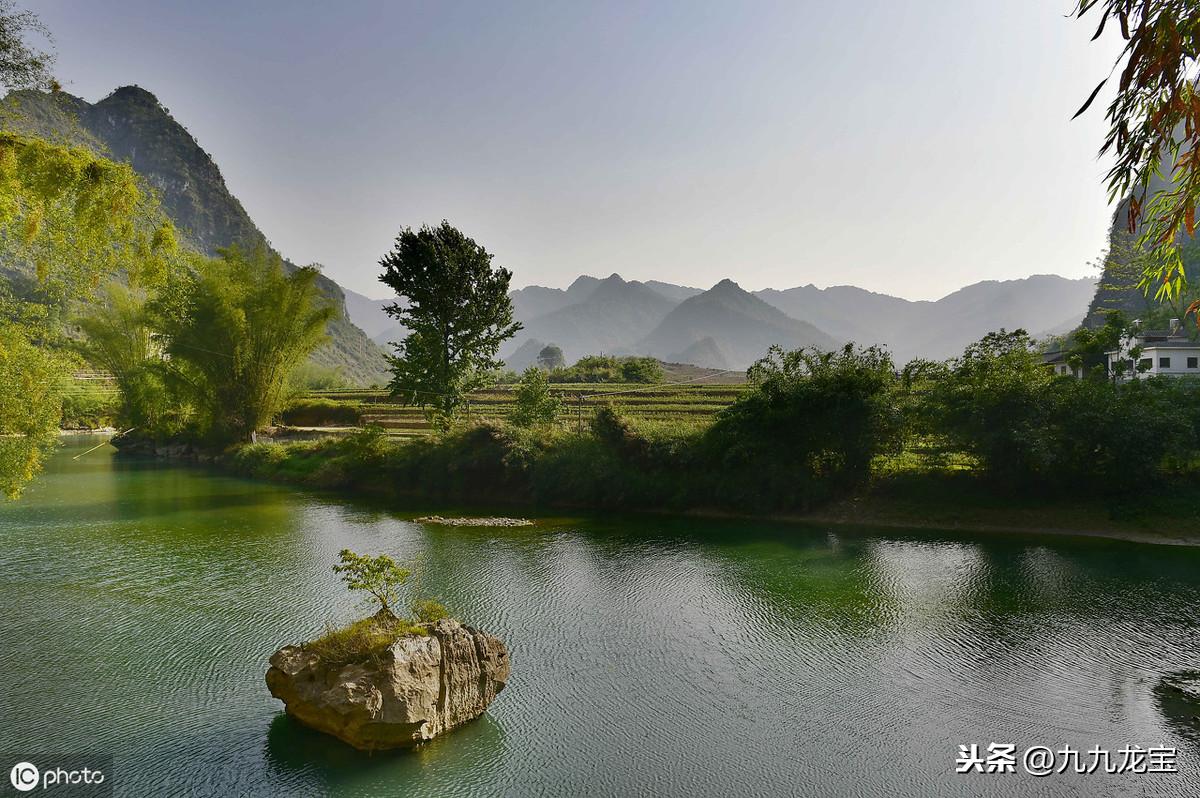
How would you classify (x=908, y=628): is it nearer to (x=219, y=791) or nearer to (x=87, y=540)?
(x=219, y=791)


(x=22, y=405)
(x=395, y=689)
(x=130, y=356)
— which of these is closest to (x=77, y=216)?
(x=22, y=405)

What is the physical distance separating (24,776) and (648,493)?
15390 mm

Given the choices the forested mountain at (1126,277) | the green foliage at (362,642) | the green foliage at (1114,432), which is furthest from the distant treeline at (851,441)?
the green foliage at (362,642)

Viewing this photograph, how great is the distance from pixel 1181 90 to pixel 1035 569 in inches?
501

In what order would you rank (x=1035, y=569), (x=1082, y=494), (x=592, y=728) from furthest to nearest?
(x=1082, y=494)
(x=1035, y=569)
(x=592, y=728)

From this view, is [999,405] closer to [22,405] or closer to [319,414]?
[22,405]

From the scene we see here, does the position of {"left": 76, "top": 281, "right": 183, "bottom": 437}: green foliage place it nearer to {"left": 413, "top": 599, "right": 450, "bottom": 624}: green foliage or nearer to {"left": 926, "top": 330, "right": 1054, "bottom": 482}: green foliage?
{"left": 413, "top": 599, "right": 450, "bottom": 624}: green foliage

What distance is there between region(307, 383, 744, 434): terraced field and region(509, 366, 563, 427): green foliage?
2480 millimetres

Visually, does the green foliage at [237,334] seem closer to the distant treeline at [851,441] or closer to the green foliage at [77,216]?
the distant treeline at [851,441]

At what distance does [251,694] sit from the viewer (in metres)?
7.73

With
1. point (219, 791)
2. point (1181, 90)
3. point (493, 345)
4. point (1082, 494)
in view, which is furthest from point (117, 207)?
point (1082, 494)

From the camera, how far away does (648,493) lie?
19.8m

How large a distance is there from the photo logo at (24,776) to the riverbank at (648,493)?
1488cm

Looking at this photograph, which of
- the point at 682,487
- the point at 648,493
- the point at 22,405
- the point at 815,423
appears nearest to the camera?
the point at 22,405
